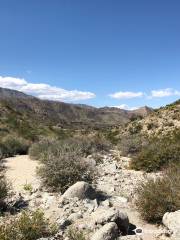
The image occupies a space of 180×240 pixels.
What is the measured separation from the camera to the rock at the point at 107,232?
6318 mm

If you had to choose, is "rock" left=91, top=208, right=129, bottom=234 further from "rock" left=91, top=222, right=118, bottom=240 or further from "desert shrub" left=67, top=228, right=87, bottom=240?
"desert shrub" left=67, top=228, right=87, bottom=240

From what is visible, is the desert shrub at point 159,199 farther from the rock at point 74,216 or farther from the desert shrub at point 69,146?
the desert shrub at point 69,146

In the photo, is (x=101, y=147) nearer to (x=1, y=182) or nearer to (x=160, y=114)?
(x=1, y=182)

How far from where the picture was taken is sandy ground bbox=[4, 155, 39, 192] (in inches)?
485

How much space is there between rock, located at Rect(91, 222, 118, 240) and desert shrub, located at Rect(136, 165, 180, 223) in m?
1.62

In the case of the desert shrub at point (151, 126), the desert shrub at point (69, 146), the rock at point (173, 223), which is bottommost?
the rock at point (173, 223)

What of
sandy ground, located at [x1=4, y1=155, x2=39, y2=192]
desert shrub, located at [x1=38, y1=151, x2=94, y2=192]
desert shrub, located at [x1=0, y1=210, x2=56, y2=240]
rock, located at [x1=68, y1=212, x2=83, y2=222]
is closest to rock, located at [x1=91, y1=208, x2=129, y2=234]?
rock, located at [x1=68, y1=212, x2=83, y2=222]

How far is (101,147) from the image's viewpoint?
2328cm

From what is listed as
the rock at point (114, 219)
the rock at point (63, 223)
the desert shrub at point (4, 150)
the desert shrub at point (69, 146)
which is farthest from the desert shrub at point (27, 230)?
the desert shrub at point (4, 150)

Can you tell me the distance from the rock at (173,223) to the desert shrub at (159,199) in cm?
64

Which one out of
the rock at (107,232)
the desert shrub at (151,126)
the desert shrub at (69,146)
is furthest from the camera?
the desert shrub at (151,126)

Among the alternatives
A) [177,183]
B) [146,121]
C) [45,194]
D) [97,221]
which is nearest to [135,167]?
[45,194]

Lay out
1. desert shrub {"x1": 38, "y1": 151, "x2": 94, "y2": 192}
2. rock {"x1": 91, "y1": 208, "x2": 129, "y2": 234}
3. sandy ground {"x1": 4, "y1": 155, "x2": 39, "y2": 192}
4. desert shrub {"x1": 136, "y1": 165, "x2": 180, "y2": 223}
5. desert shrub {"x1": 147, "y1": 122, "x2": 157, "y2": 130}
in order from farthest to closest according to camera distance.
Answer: desert shrub {"x1": 147, "y1": 122, "x2": 157, "y2": 130} < sandy ground {"x1": 4, "y1": 155, "x2": 39, "y2": 192} < desert shrub {"x1": 38, "y1": 151, "x2": 94, "y2": 192} < desert shrub {"x1": 136, "y1": 165, "x2": 180, "y2": 223} < rock {"x1": 91, "y1": 208, "x2": 129, "y2": 234}

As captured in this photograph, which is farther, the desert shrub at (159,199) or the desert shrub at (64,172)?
the desert shrub at (64,172)
